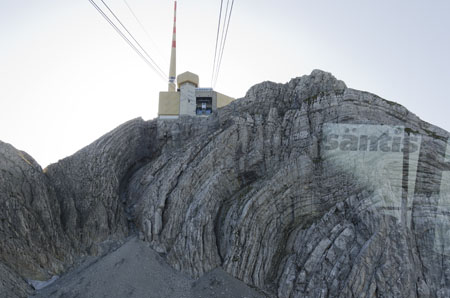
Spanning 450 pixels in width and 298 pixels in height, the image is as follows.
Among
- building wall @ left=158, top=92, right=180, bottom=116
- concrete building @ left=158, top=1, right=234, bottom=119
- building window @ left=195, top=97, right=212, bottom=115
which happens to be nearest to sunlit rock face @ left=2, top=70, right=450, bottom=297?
concrete building @ left=158, top=1, right=234, bottom=119

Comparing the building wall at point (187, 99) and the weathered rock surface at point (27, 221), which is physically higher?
the building wall at point (187, 99)

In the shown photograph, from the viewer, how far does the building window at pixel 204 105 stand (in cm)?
5397

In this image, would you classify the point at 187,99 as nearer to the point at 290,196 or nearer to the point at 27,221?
the point at 290,196

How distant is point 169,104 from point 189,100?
3350mm

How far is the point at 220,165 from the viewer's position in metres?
36.3

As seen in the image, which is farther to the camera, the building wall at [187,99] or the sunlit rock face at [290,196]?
the building wall at [187,99]

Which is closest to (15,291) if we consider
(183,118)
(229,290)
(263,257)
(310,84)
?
(229,290)

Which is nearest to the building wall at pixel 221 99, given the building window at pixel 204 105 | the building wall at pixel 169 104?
the building window at pixel 204 105

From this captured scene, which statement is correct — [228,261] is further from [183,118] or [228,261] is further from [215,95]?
[215,95]

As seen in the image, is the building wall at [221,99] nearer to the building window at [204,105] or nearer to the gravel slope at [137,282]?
the building window at [204,105]

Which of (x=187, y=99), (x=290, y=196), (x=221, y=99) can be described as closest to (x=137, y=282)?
(x=290, y=196)

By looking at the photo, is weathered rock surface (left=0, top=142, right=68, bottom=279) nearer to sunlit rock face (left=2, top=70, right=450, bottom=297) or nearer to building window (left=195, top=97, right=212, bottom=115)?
sunlit rock face (left=2, top=70, right=450, bottom=297)

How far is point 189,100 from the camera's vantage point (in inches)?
2085

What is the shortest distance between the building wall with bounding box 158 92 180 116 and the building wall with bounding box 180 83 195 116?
83 cm
